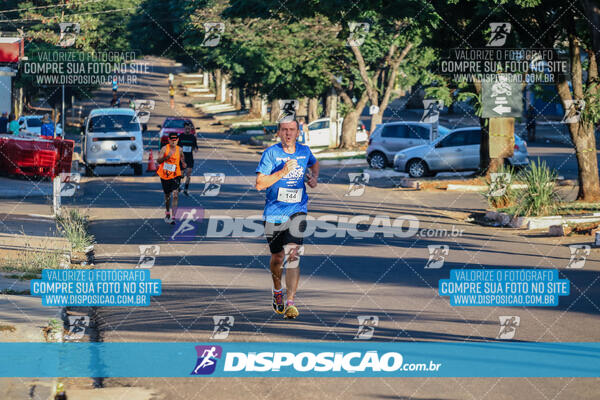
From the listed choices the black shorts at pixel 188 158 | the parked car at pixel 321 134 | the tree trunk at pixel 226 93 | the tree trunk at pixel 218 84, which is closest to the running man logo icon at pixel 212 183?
the black shorts at pixel 188 158

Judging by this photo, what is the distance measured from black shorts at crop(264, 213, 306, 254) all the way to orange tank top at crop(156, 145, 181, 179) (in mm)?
8659

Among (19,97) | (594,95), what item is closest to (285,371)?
(594,95)

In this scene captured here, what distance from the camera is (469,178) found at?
95.7 feet

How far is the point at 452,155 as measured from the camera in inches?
1243

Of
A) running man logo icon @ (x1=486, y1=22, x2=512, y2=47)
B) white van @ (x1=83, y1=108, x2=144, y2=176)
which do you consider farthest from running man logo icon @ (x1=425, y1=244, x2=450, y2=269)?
white van @ (x1=83, y1=108, x2=144, y2=176)

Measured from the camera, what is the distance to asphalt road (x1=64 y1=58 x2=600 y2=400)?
24.3 feet

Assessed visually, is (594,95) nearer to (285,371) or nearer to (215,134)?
(285,371)

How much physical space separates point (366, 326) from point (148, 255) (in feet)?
20.0

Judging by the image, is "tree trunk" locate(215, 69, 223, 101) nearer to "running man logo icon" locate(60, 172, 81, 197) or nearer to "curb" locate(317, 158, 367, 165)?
"curb" locate(317, 158, 367, 165)

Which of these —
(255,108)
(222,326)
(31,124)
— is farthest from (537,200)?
(255,108)

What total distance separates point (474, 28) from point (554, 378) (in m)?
19.1

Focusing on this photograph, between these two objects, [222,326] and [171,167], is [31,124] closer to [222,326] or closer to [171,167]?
[171,167]

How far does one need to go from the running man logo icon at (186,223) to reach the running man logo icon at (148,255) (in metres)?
1.27

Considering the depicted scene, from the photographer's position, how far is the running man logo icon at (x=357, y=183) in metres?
27.0
